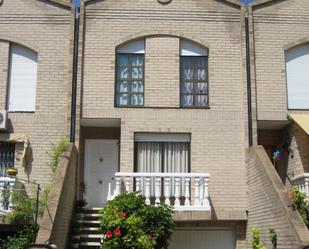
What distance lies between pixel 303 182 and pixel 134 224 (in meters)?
5.94

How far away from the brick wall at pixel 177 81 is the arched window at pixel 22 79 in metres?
1.73

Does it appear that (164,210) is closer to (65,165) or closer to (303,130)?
(65,165)

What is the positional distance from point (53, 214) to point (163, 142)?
5.45m

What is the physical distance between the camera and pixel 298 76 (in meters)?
18.9

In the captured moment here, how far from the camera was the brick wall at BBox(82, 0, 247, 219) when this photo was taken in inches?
706

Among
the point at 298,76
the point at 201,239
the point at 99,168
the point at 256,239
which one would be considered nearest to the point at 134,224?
the point at 256,239

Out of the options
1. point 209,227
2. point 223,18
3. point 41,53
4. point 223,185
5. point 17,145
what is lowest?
point 209,227

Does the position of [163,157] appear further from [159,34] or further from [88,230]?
[159,34]

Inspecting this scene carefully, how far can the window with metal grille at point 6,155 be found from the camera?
59.0 ft

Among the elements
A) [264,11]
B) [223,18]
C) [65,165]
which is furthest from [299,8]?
[65,165]

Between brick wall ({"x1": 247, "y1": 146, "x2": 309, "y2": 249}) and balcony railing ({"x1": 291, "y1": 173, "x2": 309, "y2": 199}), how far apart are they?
141cm

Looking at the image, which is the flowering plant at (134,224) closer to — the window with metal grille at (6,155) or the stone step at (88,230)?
the stone step at (88,230)

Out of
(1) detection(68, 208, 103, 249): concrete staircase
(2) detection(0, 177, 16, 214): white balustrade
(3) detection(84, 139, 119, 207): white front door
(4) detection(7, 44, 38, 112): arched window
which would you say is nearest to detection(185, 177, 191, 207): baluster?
(1) detection(68, 208, 103, 249): concrete staircase

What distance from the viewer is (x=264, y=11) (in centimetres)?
1911
